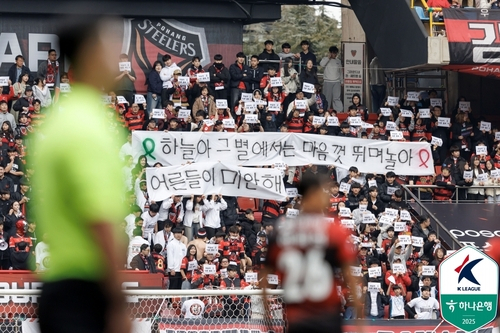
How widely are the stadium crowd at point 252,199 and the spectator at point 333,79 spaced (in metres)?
0.12

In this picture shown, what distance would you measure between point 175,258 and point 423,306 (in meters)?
4.01

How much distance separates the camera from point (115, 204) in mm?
3895

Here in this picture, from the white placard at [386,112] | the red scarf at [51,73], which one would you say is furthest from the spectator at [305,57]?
the red scarf at [51,73]

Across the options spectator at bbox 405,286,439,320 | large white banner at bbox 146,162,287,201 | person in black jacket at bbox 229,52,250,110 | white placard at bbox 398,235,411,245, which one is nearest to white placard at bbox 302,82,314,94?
person in black jacket at bbox 229,52,250,110

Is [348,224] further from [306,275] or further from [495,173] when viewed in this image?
[306,275]

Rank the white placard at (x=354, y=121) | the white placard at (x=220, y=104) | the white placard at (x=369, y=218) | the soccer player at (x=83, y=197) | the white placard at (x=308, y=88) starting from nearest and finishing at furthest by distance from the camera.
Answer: the soccer player at (x=83, y=197) → the white placard at (x=369, y=218) → the white placard at (x=220, y=104) → the white placard at (x=354, y=121) → the white placard at (x=308, y=88)

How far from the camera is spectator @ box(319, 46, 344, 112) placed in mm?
23516

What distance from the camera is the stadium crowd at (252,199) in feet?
55.5

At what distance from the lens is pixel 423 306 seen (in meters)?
16.7

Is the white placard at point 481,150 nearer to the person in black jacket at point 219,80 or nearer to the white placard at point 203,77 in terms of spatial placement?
the person in black jacket at point 219,80

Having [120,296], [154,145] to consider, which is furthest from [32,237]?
[120,296]

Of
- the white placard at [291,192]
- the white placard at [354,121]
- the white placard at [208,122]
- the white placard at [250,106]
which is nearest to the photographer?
the white placard at [291,192]

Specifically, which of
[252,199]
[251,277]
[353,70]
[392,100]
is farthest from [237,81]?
[251,277]

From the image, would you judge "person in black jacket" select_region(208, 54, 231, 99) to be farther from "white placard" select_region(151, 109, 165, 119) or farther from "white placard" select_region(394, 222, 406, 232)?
"white placard" select_region(394, 222, 406, 232)
